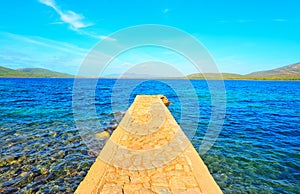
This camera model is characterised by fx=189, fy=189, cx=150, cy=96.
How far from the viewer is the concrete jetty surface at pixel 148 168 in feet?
13.5

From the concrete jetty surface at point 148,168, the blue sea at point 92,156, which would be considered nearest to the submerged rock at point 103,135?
the blue sea at point 92,156

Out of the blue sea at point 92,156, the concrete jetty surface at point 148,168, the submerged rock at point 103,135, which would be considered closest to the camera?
the concrete jetty surface at point 148,168

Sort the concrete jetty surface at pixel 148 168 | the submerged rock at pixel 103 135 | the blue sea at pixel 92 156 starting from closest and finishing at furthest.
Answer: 1. the concrete jetty surface at pixel 148 168
2. the blue sea at pixel 92 156
3. the submerged rock at pixel 103 135

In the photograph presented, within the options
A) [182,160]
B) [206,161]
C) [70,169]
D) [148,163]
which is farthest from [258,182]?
[70,169]

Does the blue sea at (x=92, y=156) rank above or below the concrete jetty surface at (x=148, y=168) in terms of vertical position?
below

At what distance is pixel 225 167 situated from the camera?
6.84 metres

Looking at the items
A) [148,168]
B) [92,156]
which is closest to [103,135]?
[92,156]

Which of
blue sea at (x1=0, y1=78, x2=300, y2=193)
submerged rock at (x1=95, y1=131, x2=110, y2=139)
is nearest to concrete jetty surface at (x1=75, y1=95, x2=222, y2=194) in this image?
blue sea at (x1=0, y1=78, x2=300, y2=193)

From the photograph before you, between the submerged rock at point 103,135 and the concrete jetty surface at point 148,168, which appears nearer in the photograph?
the concrete jetty surface at point 148,168

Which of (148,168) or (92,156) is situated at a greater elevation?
(148,168)

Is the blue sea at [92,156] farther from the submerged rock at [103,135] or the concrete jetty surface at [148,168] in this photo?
the concrete jetty surface at [148,168]

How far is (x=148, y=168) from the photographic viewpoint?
4.95 m

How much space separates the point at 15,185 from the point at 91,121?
27.2ft

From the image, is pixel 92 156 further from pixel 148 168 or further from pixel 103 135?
pixel 148 168
